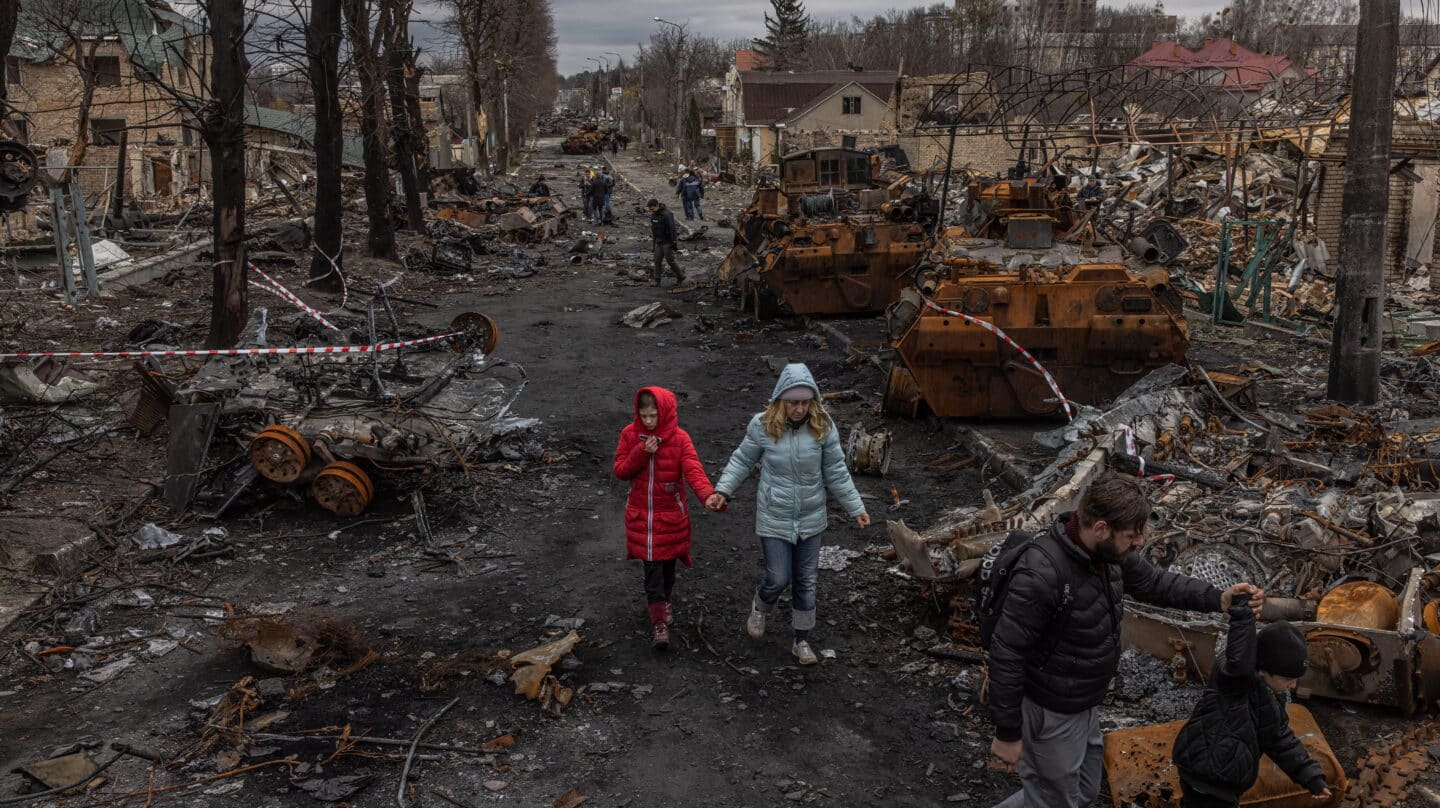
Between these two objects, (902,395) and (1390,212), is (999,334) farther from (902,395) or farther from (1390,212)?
(1390,212)

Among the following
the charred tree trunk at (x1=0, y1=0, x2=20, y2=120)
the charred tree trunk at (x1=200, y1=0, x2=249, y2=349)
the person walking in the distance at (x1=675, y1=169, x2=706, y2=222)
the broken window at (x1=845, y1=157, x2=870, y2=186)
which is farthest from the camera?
the person walking in the distance at (x1=675, y1=169, x2=706, y2=222)

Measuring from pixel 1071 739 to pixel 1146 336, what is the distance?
6.62m

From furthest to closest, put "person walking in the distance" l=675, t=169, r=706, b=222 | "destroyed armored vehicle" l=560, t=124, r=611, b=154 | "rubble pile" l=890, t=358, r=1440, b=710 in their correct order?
"destroyed armored vehicle" l=560, t=124, r=611, b=154, "person walking in the distance" l=675, t=169, r=706, b=222, "rubble pile" l=890, t=358, r=1440, b=710

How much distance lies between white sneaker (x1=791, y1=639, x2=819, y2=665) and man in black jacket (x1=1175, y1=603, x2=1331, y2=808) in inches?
94.7

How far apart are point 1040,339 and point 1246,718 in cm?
643

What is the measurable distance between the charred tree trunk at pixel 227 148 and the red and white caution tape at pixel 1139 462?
337 inches

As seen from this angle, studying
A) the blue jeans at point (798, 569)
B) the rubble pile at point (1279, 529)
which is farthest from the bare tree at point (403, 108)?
the blue jeans at point (798, 569)

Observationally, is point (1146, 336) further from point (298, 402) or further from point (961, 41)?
point (961, 41)

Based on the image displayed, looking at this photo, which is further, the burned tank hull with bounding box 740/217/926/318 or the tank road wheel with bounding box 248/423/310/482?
the burned tank hull with bounding box 740/217/926/318

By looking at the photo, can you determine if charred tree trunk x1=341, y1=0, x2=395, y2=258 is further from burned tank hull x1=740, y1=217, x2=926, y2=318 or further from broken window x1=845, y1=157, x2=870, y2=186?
burned tank hull x1=740, y1=217, x2=926, y2=318

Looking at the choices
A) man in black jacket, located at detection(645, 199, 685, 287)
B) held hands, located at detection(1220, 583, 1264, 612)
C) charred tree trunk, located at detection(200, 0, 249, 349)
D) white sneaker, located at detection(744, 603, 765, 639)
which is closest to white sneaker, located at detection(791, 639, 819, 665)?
white sneaker, located at detection(744, 603, 765, 639)

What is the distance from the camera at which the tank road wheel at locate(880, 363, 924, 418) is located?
1050cm

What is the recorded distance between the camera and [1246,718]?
3.53 m

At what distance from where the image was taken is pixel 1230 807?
3664 mm
